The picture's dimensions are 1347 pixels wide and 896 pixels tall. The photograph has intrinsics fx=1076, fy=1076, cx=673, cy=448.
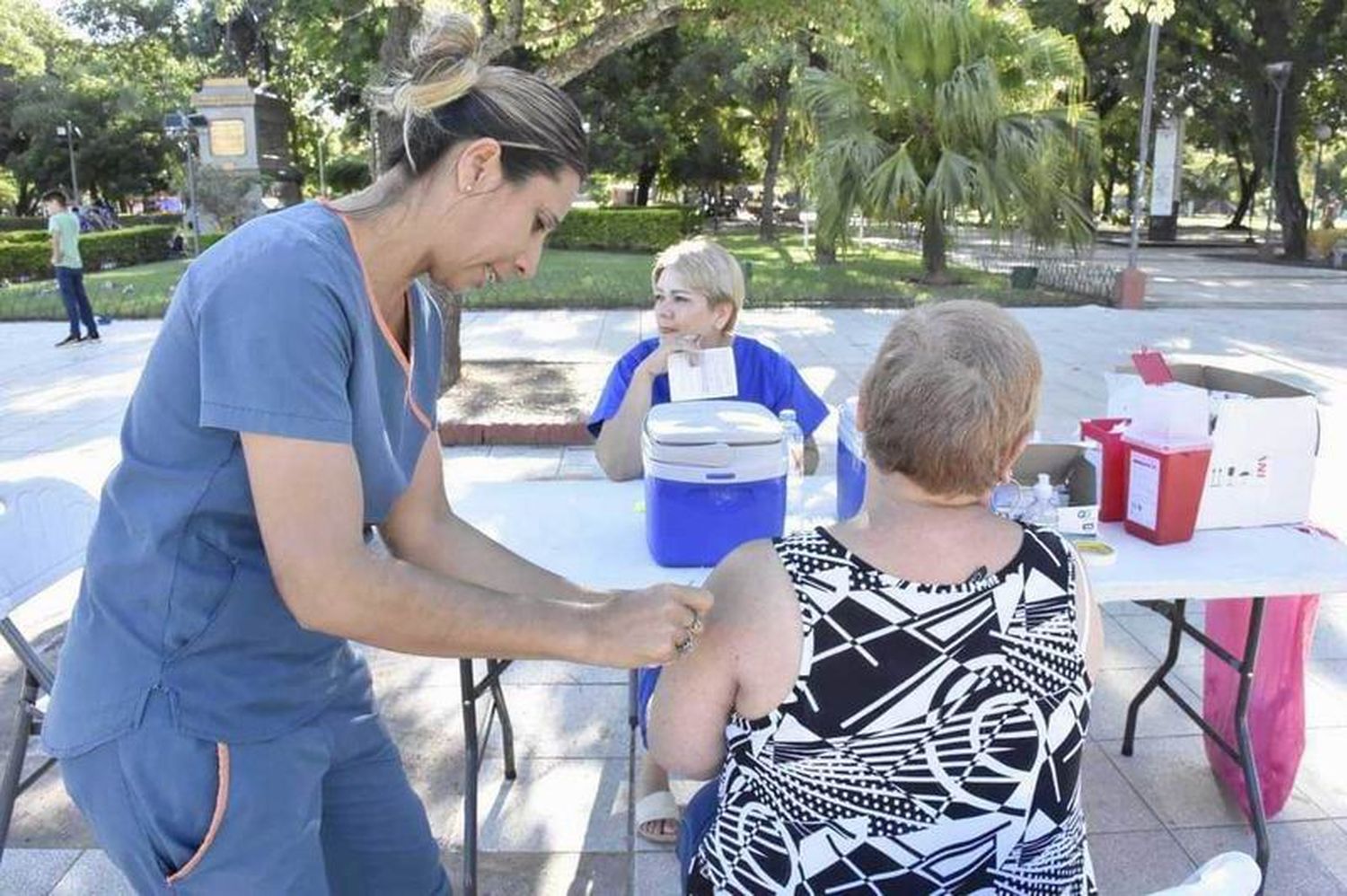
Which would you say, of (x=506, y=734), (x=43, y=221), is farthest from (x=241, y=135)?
(x=506, y=734)

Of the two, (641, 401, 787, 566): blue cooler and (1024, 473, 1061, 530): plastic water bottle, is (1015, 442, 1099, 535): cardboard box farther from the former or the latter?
(641, 401, 787, 566): blue cooler

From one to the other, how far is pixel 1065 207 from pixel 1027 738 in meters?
14.5

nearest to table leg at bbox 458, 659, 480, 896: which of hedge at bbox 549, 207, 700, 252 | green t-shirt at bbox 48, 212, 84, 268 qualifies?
green t-shirt at bbox 48, 212, 84, 268

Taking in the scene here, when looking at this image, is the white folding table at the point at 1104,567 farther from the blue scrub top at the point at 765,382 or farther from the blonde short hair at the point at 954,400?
the blonde short hair at the point at 954,400

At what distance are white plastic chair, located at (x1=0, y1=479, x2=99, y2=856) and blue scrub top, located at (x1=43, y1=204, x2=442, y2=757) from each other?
1.07m

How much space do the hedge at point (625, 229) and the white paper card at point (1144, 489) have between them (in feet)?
65.7

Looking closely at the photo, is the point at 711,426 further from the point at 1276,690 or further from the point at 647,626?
the point at 1276,690

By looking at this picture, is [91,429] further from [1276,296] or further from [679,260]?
[1276,296]

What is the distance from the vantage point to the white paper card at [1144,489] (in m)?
2.42

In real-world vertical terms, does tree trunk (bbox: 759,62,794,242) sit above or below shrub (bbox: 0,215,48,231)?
above

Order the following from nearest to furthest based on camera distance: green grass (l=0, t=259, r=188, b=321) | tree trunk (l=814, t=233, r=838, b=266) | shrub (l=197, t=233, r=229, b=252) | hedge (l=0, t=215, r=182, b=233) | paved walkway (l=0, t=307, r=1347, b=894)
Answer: paved walkway (l=0, t=307, r=1347, b=894), green grass (l=0, t=259, r=188, b=321), tree trunk (l=814, t=233, r=838, b=266), shrub (l=197, t=233, r=229, b=252), hedge (l=0, t=215, r=182, b=233)

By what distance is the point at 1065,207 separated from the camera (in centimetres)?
1455

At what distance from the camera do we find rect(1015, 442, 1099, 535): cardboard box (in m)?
2.38

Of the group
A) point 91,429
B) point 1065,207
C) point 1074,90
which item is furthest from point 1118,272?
point 91,429
